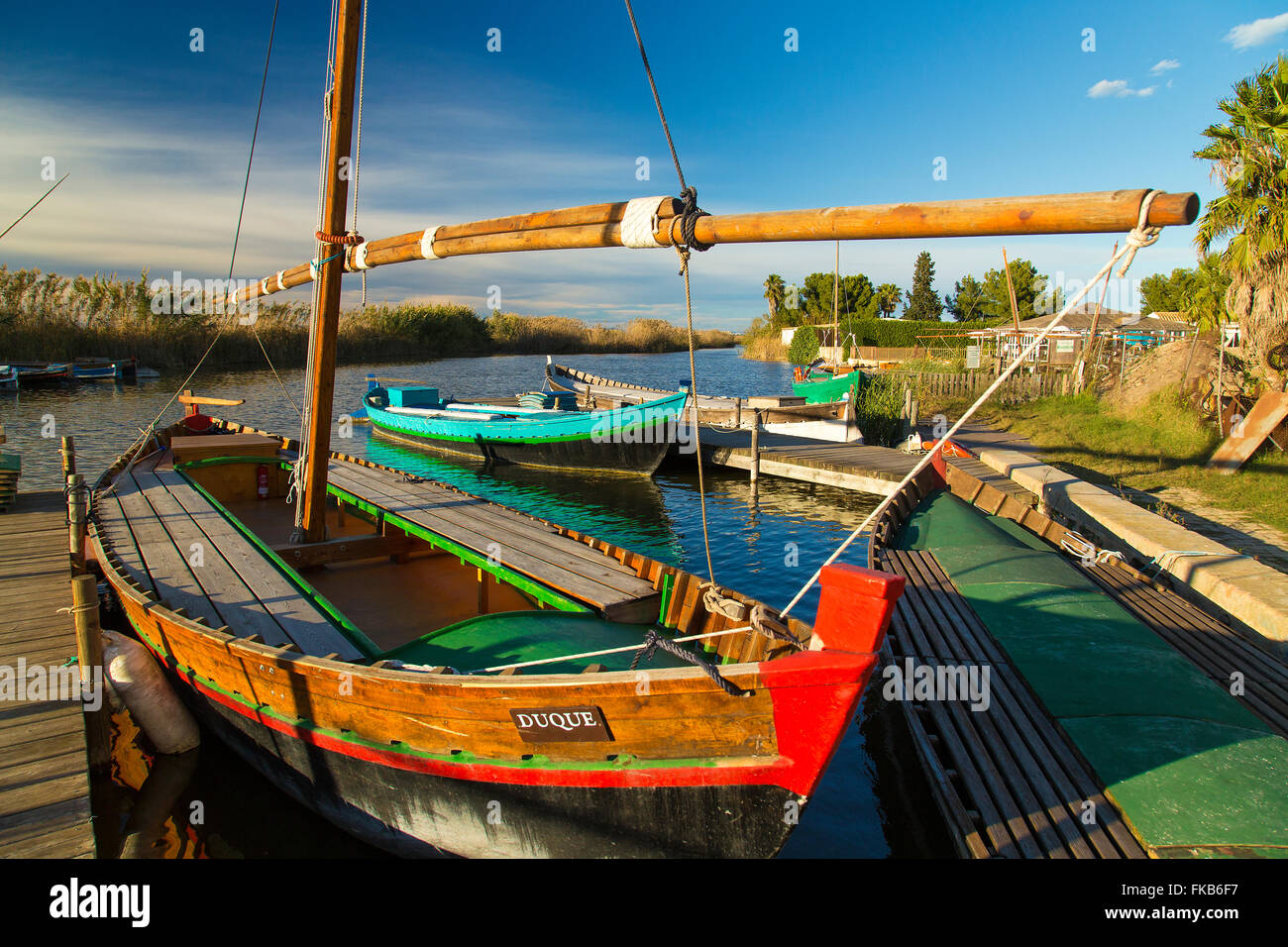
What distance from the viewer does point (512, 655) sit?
210 inches

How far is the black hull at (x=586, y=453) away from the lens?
2095cm

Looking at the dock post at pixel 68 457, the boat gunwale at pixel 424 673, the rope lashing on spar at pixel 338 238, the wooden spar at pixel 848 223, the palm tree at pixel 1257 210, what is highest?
the palm tree at pixel 1257 210

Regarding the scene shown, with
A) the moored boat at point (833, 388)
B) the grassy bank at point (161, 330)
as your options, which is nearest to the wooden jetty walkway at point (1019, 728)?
the moored boat at point (833, 388)

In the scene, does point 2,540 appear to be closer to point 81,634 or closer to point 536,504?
point 81,634

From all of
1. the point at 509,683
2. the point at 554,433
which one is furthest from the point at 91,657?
the point at 554,433

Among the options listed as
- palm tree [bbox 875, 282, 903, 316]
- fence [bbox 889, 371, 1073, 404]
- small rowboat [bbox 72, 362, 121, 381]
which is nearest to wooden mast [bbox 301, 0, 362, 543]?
fence [bbox 889, 371, 1073, 404]

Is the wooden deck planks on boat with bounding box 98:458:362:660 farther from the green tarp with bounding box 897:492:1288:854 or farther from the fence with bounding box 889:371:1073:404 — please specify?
the fence with bounding box 889:371:1073:404

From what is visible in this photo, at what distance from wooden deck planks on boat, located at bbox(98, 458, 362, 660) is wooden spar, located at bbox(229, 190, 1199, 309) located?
131 inches

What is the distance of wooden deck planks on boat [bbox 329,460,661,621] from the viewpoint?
6.06 metres

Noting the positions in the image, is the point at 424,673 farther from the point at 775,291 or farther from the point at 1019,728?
the point at 775,291

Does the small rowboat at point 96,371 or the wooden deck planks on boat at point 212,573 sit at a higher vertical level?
the small rowboat at point 96,371

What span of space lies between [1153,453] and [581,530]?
15531mm

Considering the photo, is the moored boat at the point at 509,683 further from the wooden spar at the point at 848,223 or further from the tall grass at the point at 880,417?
the tall grass at the point at 880,417

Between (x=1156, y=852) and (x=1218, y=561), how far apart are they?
7.07 m
